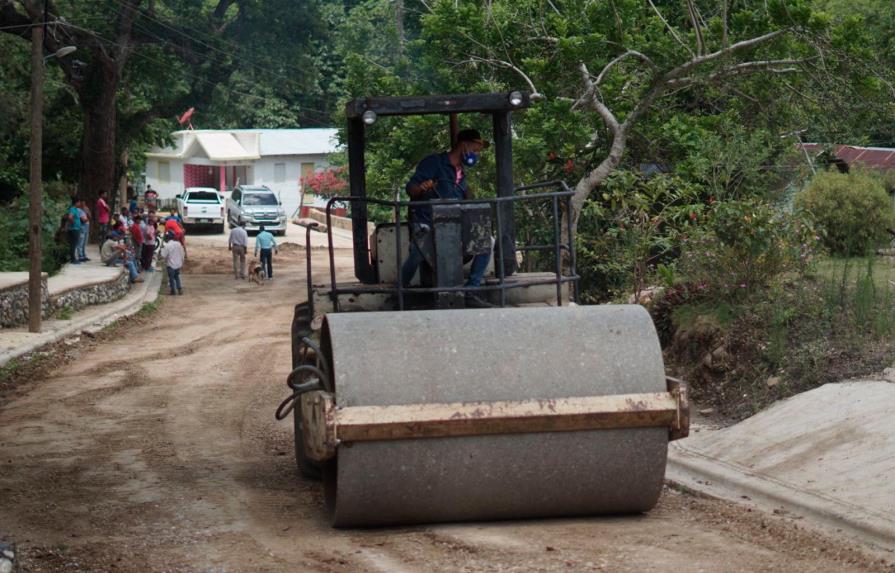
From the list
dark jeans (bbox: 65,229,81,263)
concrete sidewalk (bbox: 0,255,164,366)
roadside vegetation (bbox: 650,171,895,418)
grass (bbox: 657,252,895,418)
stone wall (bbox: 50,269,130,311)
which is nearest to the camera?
grass (bbox: 657,252,895,418)

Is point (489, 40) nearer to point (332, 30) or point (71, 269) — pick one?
point (71, 269)

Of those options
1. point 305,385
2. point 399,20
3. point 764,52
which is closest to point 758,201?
point 764,52

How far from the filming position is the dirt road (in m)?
7.41

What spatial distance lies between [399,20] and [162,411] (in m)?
49.1

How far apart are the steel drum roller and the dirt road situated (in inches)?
8.4

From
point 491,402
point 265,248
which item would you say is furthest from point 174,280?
point 491,402

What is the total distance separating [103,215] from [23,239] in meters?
3.54

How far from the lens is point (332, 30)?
7556 cm

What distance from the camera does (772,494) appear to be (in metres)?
9.20

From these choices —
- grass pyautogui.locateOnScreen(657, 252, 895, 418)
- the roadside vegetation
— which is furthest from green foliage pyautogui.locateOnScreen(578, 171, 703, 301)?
grass pyautogui.locateOnScreen(657, 252, 895, 418)

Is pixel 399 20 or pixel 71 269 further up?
pixel 399 20

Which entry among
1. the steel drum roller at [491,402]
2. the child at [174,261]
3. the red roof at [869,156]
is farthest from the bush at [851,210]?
the child at [174,261]

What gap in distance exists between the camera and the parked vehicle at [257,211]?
50.9 meters

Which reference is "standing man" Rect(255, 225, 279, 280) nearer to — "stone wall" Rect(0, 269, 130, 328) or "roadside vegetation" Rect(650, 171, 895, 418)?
"stone wall" Rect(0, 269, 130, 328)
